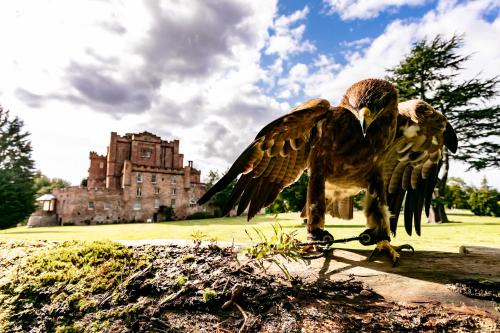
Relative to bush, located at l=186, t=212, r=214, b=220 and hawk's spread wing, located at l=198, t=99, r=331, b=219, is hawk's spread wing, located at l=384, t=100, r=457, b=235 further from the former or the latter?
bush, located at l=186, t=212, r=214, b=220

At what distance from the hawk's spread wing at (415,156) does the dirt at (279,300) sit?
1.13 meters

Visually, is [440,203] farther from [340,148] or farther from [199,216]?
[199,216]

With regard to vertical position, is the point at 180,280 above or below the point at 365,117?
below

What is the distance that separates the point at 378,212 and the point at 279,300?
4.69ft

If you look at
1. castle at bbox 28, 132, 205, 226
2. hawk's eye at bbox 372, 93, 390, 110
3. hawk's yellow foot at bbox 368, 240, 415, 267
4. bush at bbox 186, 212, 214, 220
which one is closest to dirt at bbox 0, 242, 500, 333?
hawk's yellow foot at bbox 368, 240, 415, 267

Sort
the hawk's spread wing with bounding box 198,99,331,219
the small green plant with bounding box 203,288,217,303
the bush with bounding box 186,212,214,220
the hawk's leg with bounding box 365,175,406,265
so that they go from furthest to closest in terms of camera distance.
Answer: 1. the bush with bounding box 186,212,214,220
2. the hawk's leg with bounding box 365,175,406,265
3. the hawk's spread wing with bounding box 198,99,331,219
4. the small green plant with bounding box 203,288,217,303

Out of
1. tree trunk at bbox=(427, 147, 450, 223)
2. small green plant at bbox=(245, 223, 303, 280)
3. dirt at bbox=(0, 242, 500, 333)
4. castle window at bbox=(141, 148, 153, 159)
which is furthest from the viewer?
castle window at bbox=(141, 148, 153, 159)

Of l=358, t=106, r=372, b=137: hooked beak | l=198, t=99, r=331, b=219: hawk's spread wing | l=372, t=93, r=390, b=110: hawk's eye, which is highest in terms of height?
l=372, t=93, r=390, b=110: hawk's eye

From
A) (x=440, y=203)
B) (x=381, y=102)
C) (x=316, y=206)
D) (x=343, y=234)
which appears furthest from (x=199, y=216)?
(x=381, y=102)

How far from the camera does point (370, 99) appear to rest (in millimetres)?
2299

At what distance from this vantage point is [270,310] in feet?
4.76

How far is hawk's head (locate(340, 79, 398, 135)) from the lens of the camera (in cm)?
226

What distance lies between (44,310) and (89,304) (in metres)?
0.24

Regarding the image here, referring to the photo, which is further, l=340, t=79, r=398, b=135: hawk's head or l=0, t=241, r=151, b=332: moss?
l=340, t=79, r=398, b=135: hawk's head
